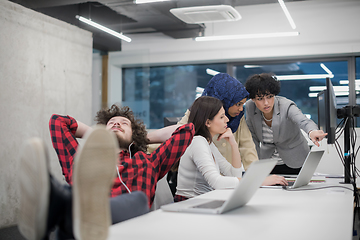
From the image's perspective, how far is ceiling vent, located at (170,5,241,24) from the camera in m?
4.26

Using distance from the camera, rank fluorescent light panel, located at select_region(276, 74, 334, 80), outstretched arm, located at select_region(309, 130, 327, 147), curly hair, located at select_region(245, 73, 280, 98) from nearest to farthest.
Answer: outstretched arm, located at select_region(309, 130, 327, 147) < curly hair, located at select_region(245, 73, 280, 98) < fluorescent light panel, located at select_region(276, 74, 334, 80)

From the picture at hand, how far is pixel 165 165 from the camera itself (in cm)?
186

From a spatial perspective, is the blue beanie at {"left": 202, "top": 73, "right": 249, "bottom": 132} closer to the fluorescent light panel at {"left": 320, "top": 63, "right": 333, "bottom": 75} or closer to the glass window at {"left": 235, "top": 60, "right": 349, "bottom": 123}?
the glass window at {"left": 235, "top": 60, "right": 349, "bottom": 123}

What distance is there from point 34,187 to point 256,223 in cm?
68

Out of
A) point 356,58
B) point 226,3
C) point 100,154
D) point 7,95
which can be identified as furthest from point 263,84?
point 356,58

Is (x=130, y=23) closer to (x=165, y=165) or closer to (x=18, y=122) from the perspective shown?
(x=18, y=122)

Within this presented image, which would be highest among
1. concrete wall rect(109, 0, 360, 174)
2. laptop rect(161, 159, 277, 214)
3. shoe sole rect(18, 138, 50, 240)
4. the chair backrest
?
concrete wall rect(109, 0, 360, 174)

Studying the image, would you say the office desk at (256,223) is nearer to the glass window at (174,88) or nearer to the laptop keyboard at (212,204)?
the laptop keyboard at (212,204)

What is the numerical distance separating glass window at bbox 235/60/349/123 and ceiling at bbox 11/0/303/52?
A: 1.13m

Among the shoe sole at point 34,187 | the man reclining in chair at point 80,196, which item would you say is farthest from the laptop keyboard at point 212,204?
the shoe sole at point 34,187

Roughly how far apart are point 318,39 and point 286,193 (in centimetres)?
464

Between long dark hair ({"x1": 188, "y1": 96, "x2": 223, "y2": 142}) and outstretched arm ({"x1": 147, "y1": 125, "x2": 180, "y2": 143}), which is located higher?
long dark hair ({"x1": 188, "y1": 96, "x2": 223, "y2": 142})

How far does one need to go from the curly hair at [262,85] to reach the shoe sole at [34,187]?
93.3 inches

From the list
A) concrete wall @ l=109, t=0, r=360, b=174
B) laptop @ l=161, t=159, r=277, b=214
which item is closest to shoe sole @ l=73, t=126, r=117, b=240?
laptop @ l=161, t=159, r=277, b=214
